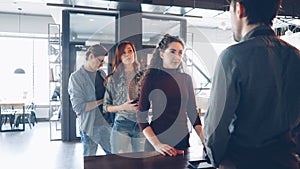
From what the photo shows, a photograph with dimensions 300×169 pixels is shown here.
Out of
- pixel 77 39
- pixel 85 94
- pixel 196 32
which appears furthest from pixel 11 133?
pixel 196 32

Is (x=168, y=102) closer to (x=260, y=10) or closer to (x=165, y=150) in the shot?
(x=165, y=150)

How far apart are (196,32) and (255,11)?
841cm

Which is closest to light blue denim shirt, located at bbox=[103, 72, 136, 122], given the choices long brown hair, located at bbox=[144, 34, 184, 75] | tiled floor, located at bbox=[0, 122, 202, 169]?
long brown hair, located at bbox=[144, 34, 184, 75]

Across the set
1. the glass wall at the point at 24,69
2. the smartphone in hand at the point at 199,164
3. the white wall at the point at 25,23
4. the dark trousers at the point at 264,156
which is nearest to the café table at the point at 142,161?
the smartphone in hand at the point at 199,164

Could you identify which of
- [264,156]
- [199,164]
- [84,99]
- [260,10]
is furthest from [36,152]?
[260,10]

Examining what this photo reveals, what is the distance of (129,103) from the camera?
2041 millimetres

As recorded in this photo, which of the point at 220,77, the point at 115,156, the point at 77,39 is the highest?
the point at 77,39

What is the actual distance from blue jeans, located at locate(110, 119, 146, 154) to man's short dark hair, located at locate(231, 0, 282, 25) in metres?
1.40

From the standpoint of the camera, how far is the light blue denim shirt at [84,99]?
2311mm

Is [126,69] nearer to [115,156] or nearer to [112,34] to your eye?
[115,156]

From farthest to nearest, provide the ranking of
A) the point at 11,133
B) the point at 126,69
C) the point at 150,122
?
1. the point at 11,133
2. the point at 126,69
3. the point at 150,122

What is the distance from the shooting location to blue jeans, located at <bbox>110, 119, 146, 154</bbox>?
6.91 ft

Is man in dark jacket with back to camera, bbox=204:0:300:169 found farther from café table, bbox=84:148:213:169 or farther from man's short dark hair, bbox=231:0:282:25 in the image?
café table, bbox=84:148:213:169

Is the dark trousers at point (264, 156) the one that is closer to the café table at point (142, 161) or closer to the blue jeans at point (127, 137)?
the café table at point (142, 161)
